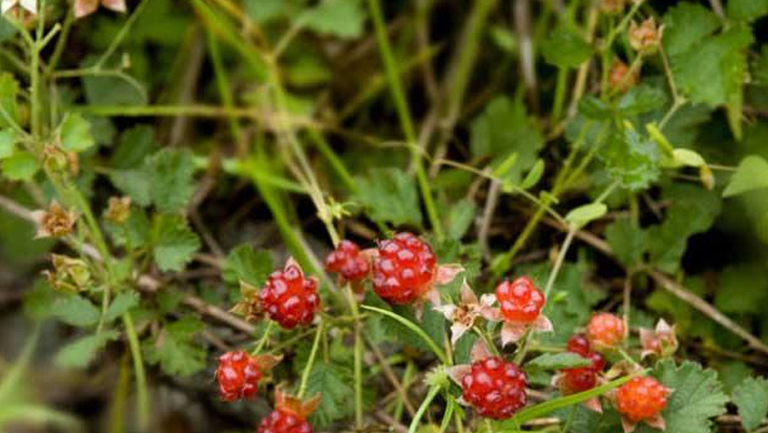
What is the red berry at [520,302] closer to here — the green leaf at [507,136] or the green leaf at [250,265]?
the green leaf at [250,265]

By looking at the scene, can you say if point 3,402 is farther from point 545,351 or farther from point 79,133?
point 545,351

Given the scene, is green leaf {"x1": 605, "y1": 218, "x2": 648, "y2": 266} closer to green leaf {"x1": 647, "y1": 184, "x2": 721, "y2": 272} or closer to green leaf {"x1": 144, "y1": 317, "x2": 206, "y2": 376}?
green leaf {"x1": 647, "y1": 184, "x2": 721, "y2": 272}

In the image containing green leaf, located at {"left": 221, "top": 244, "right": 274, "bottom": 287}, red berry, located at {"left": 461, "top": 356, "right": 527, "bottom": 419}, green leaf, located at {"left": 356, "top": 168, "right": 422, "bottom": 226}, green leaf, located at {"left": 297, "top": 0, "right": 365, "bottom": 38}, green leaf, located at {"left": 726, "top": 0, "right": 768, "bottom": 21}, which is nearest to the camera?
red berry, located at {"left": 461, "top": 356, "right": 527, "bottom": 419}

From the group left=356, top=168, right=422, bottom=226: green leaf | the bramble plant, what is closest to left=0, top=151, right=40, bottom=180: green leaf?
the bramble plant

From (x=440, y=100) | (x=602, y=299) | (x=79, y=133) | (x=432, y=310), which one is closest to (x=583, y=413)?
(x=432, y=310)

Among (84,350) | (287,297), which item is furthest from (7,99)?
(287,297)

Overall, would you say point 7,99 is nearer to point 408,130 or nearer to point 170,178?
point 170,178
